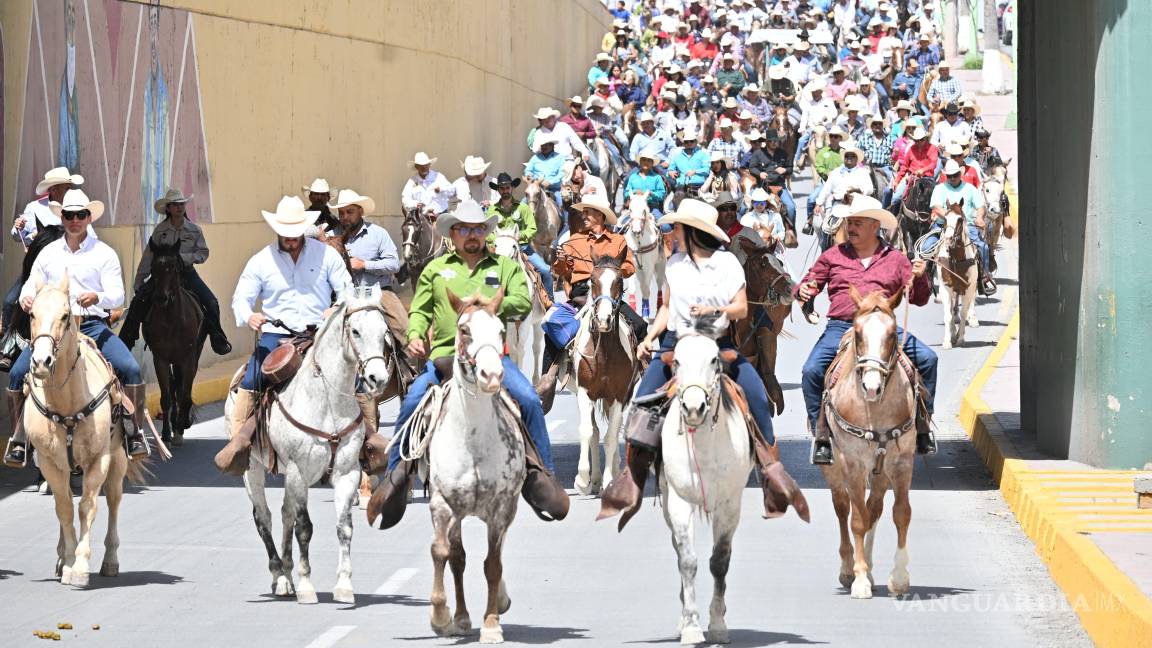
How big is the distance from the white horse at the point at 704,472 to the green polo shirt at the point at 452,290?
4.16 ft

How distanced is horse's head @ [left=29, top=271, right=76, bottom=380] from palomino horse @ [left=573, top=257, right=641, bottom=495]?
224 inches

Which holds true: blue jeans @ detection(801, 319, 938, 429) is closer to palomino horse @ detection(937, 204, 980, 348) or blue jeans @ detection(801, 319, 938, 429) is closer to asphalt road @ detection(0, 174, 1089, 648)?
asphalt road @ detection(0, 174, 1089, 648)

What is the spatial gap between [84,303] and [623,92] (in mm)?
33655

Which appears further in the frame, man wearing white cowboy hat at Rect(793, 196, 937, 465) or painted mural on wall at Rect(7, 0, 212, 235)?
painted mural on wall at Rect(7, 0, 212, 235)

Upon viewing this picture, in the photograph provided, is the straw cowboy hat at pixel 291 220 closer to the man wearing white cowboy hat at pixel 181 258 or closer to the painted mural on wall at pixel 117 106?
the man wearing white cowboy hat at pixel 181 258

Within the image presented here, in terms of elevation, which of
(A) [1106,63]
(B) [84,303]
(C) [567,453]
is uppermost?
(A) [1106,63]

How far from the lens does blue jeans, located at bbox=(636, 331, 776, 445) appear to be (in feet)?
40.2

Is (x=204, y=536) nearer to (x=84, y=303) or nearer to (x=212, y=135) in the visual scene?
(x=84, y=303)

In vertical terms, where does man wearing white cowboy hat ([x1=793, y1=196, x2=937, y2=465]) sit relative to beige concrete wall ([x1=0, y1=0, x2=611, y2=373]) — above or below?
below

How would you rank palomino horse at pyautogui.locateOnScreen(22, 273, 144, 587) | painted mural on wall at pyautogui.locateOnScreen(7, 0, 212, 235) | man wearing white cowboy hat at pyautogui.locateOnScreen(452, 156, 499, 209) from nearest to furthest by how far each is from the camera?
palomino horse at pyautogui.locateOnScreen(22, 273, 144, 587), painted mural on wall at pyautogui.locateOnScreen(7, 0, 212, 235), man wearing white cowboy hat at pyautogui.locateOnScreen(452, 156, 499, 209)

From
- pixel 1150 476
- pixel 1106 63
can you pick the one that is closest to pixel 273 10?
pixel 1106 63

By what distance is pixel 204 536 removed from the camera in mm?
15742

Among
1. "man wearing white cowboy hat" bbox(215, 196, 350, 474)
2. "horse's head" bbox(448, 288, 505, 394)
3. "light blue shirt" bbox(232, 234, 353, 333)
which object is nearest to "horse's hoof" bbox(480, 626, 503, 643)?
"horse's head" bbox(448, 288, 505, 394)

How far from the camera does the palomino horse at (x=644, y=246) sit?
87.1 feet
